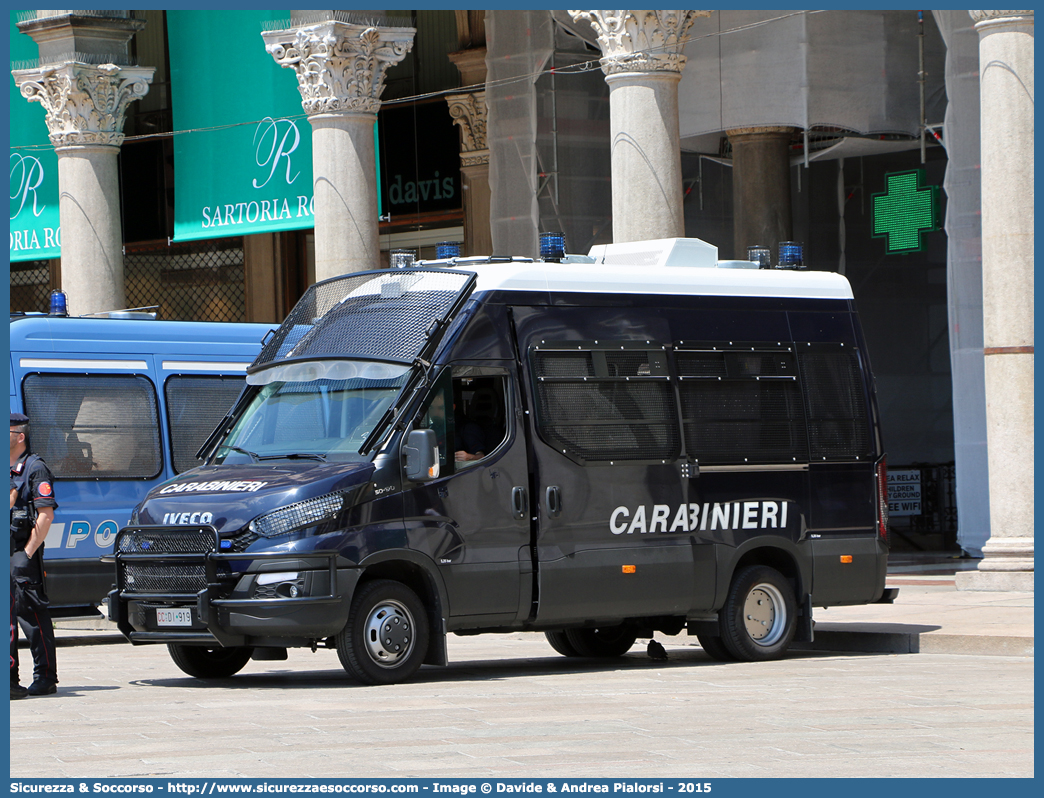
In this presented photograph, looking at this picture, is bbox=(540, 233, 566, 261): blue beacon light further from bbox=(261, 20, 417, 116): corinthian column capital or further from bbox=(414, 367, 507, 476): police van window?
bbox=(261, 20, 417, 116): corinthian column capital

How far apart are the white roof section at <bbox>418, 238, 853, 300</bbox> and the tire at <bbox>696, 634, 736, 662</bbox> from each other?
8.37 feet

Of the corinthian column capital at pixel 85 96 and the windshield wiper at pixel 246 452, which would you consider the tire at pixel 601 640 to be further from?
the corinthian column capital at pixel 85 96

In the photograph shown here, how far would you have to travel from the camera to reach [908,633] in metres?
13.5

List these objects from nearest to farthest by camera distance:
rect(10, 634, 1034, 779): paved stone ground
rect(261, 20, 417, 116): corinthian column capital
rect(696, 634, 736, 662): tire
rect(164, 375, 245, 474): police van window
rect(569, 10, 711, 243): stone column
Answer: rect(10, 634, 1034, 779): paved stone ground → rect(696, 634, 736, 662): tire → rect(164, 375, 245, 474): police van window → rect(569, 10, 711, 243): stone column → rect(261, 20, 417, 116): corinthian column capital

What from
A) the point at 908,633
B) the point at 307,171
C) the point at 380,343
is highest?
the point at 307,171

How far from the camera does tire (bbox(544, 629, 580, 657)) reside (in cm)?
1381

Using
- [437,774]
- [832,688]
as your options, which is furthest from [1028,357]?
[437,774]

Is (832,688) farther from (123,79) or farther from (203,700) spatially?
(123,79)

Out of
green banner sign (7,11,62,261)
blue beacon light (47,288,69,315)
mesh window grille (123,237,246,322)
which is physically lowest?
blue beacon light (47,288,69,315)

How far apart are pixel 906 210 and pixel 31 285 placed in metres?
19.0

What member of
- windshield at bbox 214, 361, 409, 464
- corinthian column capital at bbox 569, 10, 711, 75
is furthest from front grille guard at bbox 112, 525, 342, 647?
corinthian column capital at bbox 569, 10, 711, 75

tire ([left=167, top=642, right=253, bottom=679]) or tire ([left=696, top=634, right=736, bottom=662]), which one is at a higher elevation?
tire ([left=167, top=642, right=253, bottom=679])

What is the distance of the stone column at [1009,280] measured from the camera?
16.6 meters

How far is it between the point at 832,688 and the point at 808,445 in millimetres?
2713
